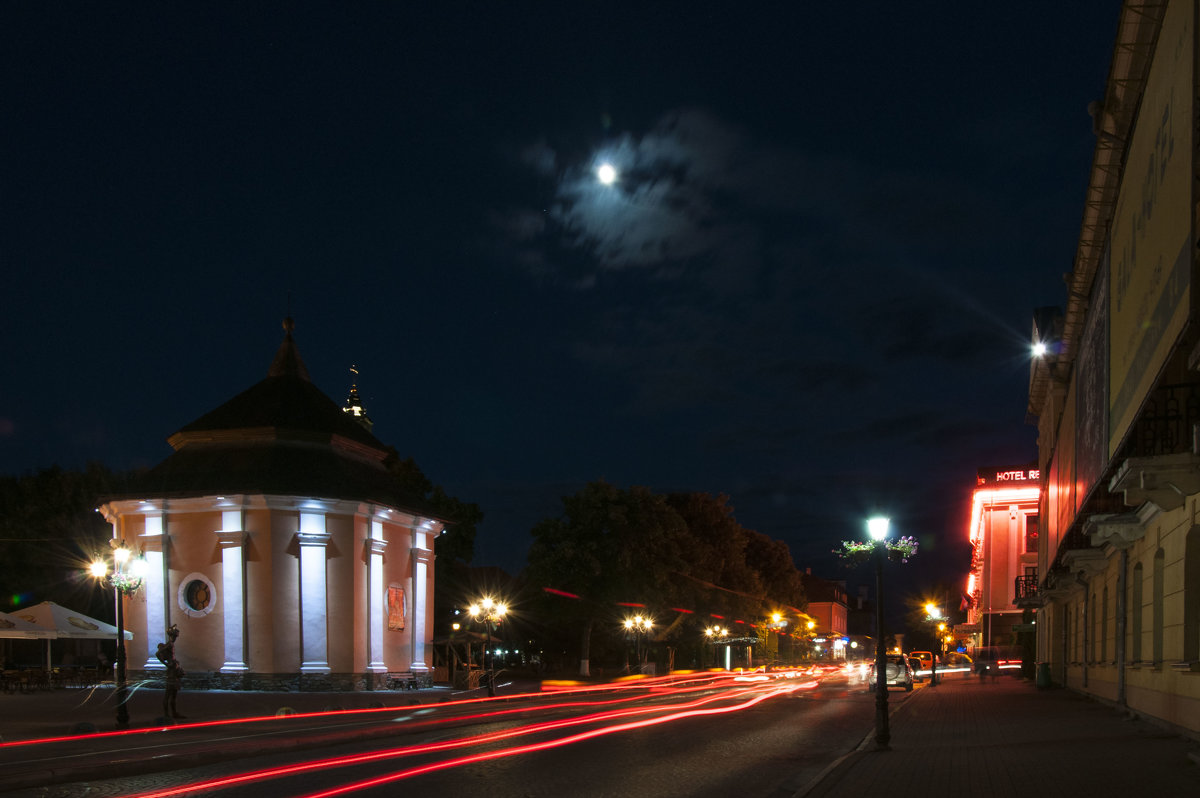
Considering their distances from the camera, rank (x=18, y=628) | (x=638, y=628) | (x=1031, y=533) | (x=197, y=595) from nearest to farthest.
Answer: (x=18, y=628), (x=197, y=595), (x=638, y=628), (x=1031, y=533)

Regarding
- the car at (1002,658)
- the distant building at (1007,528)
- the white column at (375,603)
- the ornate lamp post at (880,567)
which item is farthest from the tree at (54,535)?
the distant building at (1007,528)

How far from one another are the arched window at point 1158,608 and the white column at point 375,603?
2648cm

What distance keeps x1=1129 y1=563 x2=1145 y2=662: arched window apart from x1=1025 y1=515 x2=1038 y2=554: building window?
59.3 m

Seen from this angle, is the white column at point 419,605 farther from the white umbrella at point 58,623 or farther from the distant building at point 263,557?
the white umbrella at point 58,623

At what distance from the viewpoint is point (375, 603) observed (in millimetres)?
39562

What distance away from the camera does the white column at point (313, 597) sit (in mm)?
36969

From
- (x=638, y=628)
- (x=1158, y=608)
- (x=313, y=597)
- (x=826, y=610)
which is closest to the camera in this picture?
(x=1158, y=608)

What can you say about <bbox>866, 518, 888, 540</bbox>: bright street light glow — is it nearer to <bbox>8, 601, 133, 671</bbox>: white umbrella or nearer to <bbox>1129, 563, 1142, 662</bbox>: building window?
<bbox>1129, 563, 1142, 662</bbox>: building window

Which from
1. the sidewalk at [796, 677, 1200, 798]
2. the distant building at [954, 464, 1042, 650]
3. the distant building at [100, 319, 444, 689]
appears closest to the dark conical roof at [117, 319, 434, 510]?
the distant building at [100, 319, 444, 689]

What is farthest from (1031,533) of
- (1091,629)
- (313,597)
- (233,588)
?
(233,588)

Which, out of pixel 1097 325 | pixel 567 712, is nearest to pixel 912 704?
pixel 567 712

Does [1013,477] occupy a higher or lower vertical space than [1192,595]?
lower

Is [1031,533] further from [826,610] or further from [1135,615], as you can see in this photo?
[826,610]

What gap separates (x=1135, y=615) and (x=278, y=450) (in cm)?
2797
